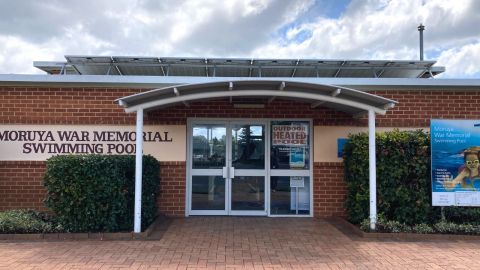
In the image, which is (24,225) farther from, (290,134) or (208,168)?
(290,134)

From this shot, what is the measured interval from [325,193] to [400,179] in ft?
6.07

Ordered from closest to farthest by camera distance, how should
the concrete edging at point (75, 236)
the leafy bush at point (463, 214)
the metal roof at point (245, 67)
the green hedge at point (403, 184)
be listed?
1. the concrete edging at point (75, 236)
2. the green hedge at point (403, 184)
3. the leafy bush at point (463, 214)
4. the metal roof at point (245, 67)

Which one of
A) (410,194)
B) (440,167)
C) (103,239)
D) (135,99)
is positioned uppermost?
(135,99)

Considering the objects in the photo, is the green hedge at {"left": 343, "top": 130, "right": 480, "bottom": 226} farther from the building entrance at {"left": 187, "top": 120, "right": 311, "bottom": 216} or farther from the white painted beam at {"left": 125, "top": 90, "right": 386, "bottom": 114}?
the building entrance at {"left": 187, "top": 120, "right": 311, "bottom": 216}

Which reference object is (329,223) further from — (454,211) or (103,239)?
(103,239)

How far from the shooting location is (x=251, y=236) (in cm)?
753

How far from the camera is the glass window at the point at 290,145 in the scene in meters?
9.53

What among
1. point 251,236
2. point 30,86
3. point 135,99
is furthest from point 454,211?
point 30,86

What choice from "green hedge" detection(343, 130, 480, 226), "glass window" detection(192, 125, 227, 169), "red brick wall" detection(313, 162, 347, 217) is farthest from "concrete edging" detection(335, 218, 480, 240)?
"glass window" detection(192, 125, 227, 169)

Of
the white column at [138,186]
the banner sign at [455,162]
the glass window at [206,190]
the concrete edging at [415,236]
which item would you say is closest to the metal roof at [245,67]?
the glass window at [206,190]

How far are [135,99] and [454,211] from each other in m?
6.02

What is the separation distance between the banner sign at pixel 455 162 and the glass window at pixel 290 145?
2.58 m

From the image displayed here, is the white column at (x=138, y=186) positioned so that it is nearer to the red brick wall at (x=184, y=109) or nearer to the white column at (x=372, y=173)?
the red brick wall at (x=184, y=109)

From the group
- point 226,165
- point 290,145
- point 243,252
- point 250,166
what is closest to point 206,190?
point 226,165
